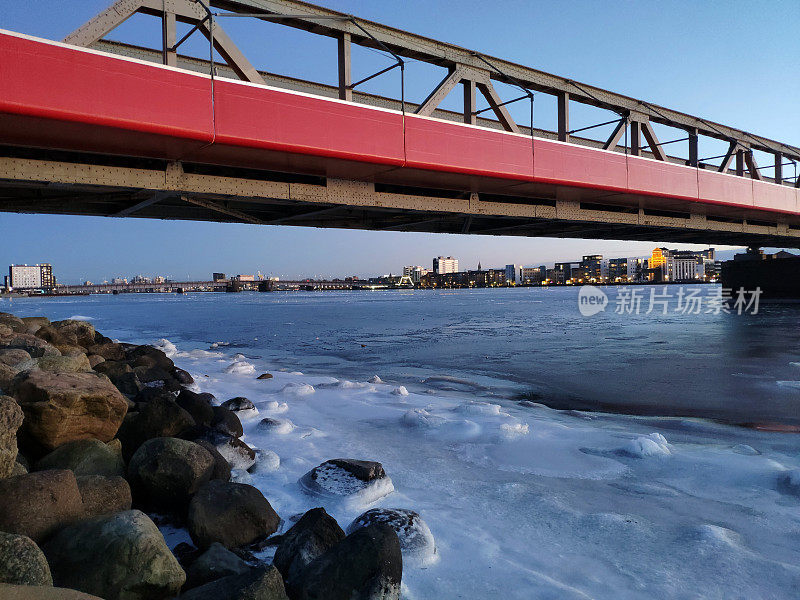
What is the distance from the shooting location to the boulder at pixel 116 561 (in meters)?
2.18

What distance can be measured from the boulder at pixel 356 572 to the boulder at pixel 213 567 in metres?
0.29

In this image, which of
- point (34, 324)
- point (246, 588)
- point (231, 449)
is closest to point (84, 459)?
point (231, 449)

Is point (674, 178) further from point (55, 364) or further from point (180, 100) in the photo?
point (55, 364)

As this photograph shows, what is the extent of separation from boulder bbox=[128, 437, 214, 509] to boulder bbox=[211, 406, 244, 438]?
119 centimetres

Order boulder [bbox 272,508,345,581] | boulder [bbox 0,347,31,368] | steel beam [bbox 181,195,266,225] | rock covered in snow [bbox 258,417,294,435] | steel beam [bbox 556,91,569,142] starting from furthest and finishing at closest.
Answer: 1. steel beam [bbox 556,91,569,142]
2. steel beam [bbox 181,195,266,225]
3. rock covered in snow [bbox 258,417,294,435]
4. boulder [bbox 0,347,31,368]
5. boulder [bbox 272,508,345,581]

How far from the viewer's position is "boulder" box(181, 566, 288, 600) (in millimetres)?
2023

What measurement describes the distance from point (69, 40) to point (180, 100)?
2.15 metres

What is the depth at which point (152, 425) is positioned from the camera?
4219mm

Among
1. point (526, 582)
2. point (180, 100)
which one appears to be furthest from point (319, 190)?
point (526, 582)

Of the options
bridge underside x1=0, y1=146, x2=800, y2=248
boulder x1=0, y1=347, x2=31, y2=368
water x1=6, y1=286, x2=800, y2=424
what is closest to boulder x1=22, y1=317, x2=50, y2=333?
bridge underside x1=0, y1=146, x2=800, y2=248

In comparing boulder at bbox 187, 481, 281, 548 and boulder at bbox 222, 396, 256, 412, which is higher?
boulder at bbox 187, 481, 281, 548

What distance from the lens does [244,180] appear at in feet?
32.5

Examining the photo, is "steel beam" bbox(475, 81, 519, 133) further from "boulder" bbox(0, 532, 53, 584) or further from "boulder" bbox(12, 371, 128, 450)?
"boulder" bbox(0, 532, 53, 584)

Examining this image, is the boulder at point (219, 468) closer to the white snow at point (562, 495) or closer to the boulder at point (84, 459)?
the white snow at point (562, 495)
